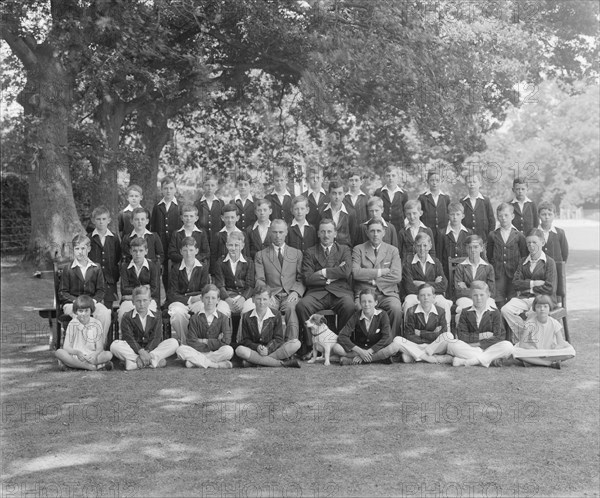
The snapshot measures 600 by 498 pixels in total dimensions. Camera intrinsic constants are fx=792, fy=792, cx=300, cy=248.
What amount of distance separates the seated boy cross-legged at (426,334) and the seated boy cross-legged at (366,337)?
145 millimetres

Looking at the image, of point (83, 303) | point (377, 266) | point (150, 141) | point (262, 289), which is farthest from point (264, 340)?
point (150, 141)

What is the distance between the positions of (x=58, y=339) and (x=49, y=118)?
657 cm

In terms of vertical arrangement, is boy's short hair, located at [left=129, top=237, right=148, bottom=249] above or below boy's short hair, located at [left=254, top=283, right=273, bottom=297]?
above

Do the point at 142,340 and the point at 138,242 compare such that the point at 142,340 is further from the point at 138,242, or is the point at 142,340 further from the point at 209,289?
the point at 138,242

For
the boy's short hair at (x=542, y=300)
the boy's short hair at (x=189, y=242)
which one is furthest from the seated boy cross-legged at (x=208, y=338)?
the boy's short hair at (x=542, y=300)

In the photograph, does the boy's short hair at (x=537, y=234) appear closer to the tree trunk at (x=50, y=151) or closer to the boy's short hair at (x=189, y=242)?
the boy's short hair at (x=189, y=242)

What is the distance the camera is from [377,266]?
8.55 meters

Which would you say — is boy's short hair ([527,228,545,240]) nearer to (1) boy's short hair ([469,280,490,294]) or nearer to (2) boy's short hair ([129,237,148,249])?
(1) boy's short hair ([469,280,490,294])

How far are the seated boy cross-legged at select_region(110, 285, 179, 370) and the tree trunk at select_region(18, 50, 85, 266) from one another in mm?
6044

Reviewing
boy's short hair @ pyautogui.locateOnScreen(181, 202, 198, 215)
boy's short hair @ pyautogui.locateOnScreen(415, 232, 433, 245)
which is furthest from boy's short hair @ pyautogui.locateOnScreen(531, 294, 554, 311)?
boy's short hair @ pyautogui.locateOnScreen(181, 202, 198, 215)

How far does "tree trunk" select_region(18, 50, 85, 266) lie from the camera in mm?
13688

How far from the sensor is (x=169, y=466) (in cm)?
489

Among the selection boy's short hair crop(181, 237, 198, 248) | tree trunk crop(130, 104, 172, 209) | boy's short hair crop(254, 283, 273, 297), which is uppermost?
tree trunk crop(130, 104, 172, 209)

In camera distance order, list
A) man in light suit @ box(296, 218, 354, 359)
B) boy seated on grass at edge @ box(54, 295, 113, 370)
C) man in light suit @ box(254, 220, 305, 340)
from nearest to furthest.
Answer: boy seated on grass at edge @ box(54, 295, 113, 370) < man in light suit @ box(296, 218, 354, 359) < man in light suit @ box(254, 220, 305, 340)
